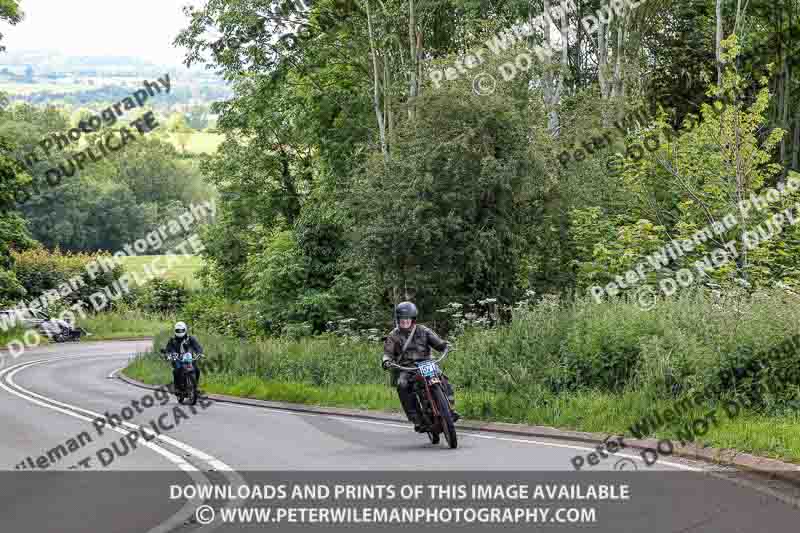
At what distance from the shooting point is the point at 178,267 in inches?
4707

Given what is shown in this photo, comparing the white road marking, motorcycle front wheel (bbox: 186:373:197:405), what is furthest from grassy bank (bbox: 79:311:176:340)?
the white road marking

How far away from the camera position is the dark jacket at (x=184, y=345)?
24812 millimetres

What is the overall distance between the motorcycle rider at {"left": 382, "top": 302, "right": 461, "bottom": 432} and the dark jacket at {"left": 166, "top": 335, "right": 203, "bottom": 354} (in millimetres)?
11149

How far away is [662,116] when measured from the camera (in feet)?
91.2

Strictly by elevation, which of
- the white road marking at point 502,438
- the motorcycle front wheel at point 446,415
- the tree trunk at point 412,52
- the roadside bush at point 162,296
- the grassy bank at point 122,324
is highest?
the tree trunk at point 412,52

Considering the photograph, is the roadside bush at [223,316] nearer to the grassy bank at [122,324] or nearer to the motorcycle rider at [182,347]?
the grassy bank at [122,324]

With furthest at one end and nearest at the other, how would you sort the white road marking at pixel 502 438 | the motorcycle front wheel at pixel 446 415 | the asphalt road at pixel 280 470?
the motorcycle front wheel at pixel 446 415 → the white road marking at pixel 502 438 → the asphalt road at pixel 280 470

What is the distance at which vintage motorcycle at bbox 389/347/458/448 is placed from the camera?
45.3 ft

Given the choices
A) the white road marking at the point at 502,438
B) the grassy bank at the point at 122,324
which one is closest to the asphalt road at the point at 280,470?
the white road marking at the point at 502,438

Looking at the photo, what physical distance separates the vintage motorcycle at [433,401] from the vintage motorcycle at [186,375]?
11238 mm

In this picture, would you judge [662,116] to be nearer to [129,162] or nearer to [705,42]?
[705,42]

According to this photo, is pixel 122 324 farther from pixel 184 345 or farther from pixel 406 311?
pixel 406 311

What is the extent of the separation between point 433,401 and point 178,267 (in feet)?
356

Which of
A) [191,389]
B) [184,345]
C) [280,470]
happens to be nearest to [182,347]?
[184,345]
